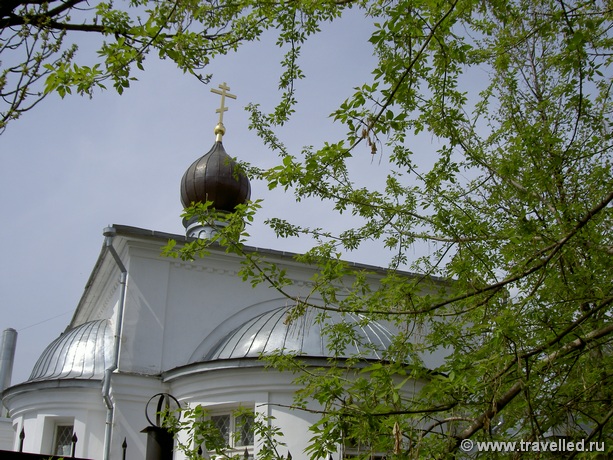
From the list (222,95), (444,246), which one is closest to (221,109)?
(222,95)

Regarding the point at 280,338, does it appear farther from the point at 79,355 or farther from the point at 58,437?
the point at 58,437

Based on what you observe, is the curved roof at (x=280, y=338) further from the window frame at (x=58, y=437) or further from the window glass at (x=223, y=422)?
the window frame at (x=58, y=437)

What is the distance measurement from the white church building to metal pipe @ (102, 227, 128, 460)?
2cm

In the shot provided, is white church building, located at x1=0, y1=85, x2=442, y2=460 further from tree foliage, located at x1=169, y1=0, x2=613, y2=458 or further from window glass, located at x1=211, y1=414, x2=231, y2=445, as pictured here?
tree foliage, located at x1=169, y1=0, x2=613, y2=458

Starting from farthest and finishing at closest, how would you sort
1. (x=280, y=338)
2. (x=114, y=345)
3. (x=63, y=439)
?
(x=114, y=345)
(x=63, y=439)
(x=280, y=338)

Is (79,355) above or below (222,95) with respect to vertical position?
below

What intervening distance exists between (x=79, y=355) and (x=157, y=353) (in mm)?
1334

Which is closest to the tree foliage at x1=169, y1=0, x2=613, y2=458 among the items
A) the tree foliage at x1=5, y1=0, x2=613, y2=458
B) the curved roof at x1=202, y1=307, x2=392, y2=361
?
the tree foliage at x1=5, y1=0, x2=613, y2=458

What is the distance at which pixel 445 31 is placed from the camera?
4.12m

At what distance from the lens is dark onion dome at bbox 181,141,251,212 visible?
14750mm

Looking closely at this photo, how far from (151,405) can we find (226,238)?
719cm

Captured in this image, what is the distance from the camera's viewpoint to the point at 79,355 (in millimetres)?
12086

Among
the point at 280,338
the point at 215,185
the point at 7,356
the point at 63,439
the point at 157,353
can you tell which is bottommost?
the point at 63,439

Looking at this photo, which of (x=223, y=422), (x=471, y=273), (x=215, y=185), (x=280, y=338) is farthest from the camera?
(x=215, y=185)
